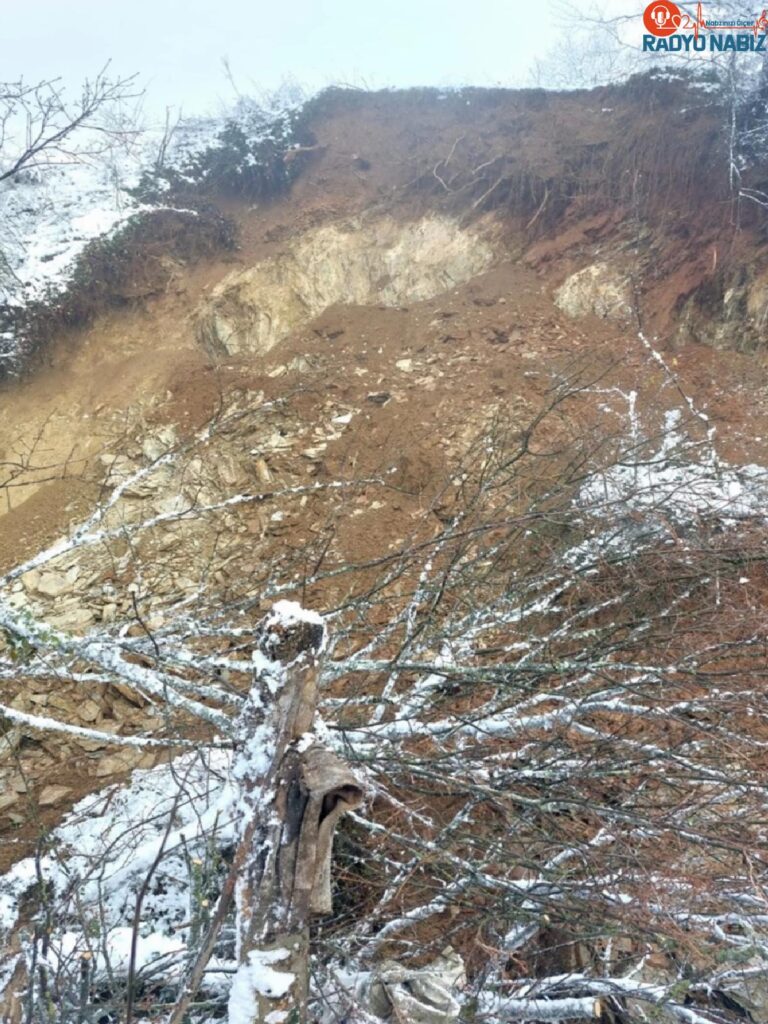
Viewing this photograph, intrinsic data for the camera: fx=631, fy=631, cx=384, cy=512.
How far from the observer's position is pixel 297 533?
7453 millimetres

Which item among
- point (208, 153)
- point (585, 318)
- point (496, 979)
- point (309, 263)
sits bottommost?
point (496, 979)

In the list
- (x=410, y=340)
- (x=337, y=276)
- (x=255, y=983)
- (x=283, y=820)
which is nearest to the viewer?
(x=255, y=983)

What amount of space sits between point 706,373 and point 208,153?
996 centimetres

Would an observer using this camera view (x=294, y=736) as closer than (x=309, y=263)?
Yes

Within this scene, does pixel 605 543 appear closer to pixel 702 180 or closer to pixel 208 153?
pixel 702 180

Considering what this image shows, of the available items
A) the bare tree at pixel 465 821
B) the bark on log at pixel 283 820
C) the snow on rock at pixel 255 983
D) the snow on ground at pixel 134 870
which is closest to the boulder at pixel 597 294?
the bare tree at pixel 465 821

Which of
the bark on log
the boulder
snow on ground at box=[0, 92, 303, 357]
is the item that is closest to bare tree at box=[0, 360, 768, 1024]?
the bark on log

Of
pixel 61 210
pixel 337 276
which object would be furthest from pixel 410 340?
pixel 61 210

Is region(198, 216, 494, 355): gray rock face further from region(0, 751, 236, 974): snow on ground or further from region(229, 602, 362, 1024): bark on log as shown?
region(229, 602, 362, 1024): bark on log

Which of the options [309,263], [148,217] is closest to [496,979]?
[309,263]

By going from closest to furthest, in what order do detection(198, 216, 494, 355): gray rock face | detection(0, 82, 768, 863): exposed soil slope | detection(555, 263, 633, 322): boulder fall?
detection(0, 82, 768, 863): exposed soil slope
detection(555, 263, 633, 322): boulder
detection(198, 216, 494, 355): gray rock face

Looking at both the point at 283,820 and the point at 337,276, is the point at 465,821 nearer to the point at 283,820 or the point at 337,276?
the point at 283,820

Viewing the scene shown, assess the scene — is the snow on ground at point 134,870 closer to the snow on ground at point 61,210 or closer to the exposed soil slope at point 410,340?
the exposed soil slope at point 410,340

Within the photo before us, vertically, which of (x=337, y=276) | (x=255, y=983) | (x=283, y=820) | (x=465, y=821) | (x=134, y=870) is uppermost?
(x=337, y=276)
